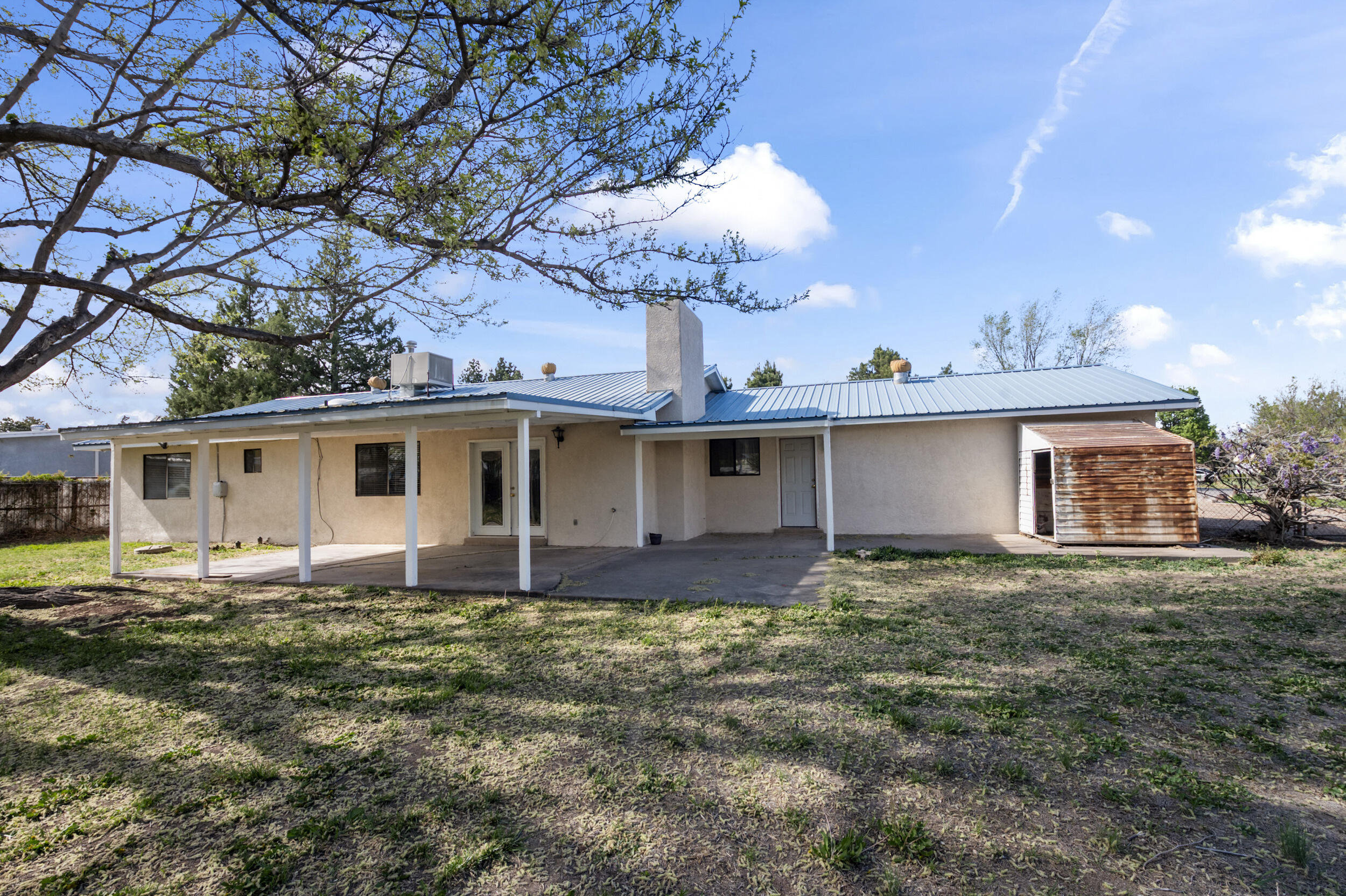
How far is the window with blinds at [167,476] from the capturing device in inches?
607

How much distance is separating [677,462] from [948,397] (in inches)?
229

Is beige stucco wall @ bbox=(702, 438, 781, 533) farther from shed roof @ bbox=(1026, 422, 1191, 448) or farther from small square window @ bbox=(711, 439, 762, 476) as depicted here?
shed roof @ bbox=(1026, 422, 1191, 448)

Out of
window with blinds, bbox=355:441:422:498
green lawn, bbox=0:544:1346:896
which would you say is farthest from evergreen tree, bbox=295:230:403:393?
green lawn, bbox=0:544:1346:896

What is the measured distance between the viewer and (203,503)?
30.7 feet

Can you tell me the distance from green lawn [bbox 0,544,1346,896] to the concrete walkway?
1287mm

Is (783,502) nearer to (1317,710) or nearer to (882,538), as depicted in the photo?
(882,538)

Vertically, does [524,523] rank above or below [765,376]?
below

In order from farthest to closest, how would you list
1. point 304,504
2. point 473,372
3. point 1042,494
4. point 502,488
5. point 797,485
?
point 473,372 → point 797,485 → point 502,488 → point 1042,494 → point 304,504

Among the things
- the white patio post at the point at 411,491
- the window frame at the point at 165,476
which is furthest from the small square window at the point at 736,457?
the window frame at the point at 165,476

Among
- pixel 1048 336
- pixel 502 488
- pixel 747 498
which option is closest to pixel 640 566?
pixel 502 488

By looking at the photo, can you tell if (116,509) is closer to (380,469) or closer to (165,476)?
(380,469)

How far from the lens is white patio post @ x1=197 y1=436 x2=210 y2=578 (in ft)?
30.0

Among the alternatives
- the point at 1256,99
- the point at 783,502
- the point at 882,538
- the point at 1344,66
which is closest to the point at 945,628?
the point at 882,538

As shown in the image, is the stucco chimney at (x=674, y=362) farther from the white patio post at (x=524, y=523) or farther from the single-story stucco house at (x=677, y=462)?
the white patio post at (x=524, y=523)
